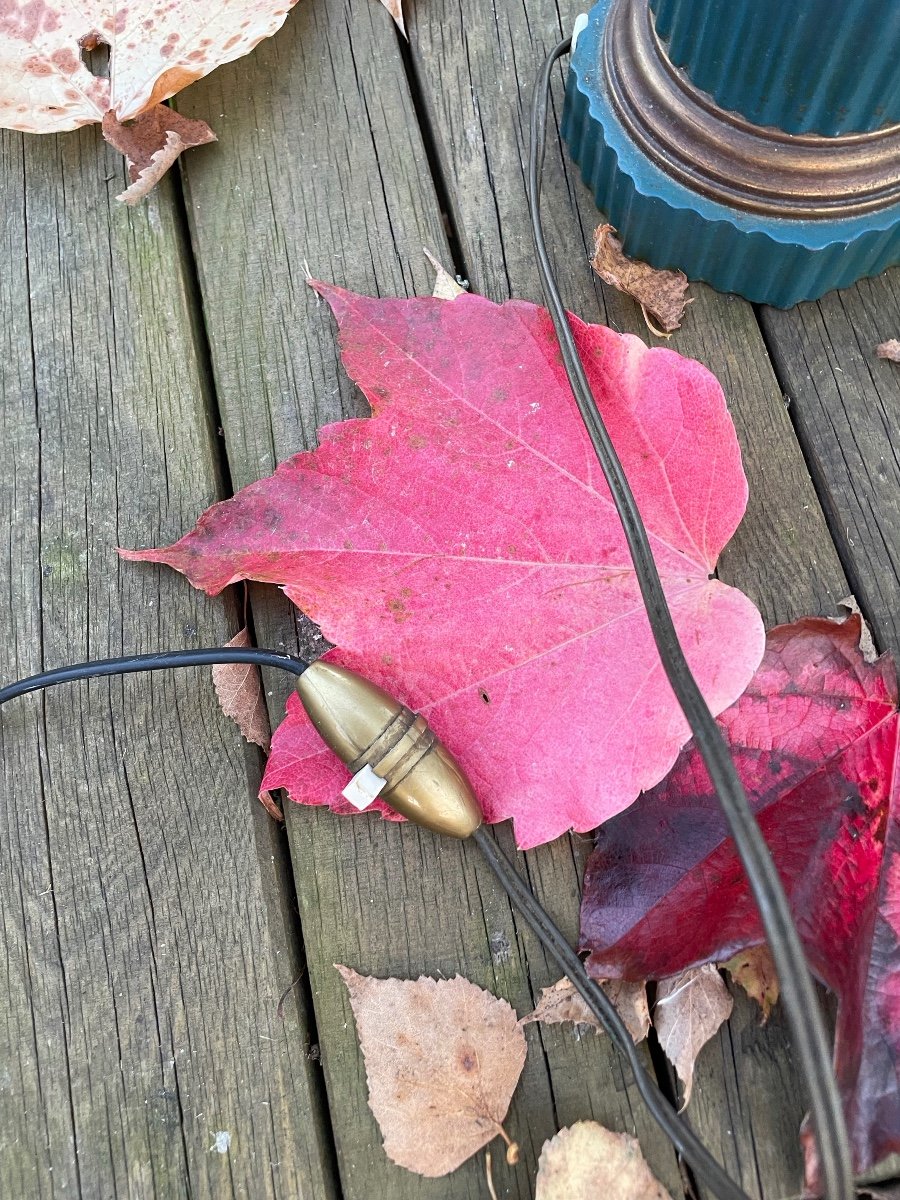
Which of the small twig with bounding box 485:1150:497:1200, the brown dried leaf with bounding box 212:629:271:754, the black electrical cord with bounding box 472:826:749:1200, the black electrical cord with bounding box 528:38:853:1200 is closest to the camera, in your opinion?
the black electrical cord with bounding box 528:38:853:1200

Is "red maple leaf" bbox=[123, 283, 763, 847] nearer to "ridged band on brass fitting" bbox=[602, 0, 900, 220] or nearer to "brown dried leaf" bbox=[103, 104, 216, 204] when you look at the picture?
"ridged band on brass fitting" bbox=[602, 0, 900, 220]

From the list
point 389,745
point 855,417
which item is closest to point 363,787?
point 389,745

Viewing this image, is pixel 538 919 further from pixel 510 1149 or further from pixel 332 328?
pixel 332 328

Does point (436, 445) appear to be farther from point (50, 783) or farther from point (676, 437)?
point (50, 783)

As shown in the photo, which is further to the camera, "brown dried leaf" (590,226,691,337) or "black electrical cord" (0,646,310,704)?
"brown dried leaf" (590,226,691,337)

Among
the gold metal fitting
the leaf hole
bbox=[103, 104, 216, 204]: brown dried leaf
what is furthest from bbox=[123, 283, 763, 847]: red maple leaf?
the leaf hole

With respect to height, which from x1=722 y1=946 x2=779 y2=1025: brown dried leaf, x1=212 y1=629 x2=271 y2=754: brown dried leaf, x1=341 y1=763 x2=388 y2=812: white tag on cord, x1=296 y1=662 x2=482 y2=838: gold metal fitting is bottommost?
x1=212 y1=629 x2=271 y2=754: brown dried leaf

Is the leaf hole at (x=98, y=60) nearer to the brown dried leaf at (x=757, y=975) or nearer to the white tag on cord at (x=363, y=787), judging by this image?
the white tag on cord at (x=363, y=787)
